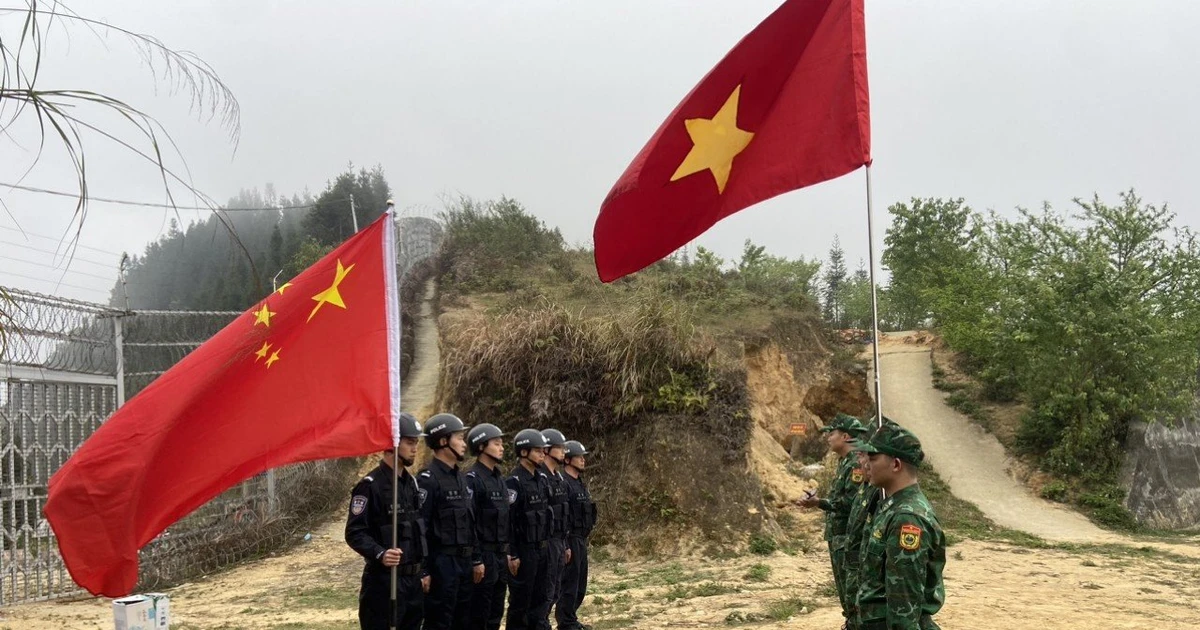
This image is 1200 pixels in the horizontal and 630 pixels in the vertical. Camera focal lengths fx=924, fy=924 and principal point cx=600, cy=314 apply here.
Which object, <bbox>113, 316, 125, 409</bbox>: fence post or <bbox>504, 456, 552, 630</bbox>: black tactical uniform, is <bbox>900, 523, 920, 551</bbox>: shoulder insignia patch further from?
<bbox>113, 316, 125, 409</bbox>: fence post

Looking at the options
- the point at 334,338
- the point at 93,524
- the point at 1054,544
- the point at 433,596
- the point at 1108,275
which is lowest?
the point at 1054,544

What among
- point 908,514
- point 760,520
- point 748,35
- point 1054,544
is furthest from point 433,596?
point 1054,544

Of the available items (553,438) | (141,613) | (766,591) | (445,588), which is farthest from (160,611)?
(766,591)

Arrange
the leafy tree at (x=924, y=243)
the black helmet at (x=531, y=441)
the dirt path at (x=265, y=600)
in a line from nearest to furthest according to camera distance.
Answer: the black helmet at (x=531, y=441)
the dirt path at (x=265, y=600)
the leafy tree at (x=924, y=243)

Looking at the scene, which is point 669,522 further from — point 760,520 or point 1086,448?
point 1086,448

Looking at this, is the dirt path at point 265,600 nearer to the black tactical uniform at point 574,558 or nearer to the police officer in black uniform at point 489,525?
the black tactical uniform at point 574,558

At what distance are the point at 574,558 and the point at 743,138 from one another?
500 cm

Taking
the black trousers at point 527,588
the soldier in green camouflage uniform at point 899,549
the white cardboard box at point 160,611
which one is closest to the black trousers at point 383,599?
the black trousers at point 527,588

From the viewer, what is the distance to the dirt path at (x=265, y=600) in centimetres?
947

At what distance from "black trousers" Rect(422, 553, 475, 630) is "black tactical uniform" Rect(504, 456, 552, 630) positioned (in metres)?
1.03

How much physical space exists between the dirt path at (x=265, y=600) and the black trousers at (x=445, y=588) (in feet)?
8.92

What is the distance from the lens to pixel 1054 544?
1462 centimetres

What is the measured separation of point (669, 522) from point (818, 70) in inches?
368

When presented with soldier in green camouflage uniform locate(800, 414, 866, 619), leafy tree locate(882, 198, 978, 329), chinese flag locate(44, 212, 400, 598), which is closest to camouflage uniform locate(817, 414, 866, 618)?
soldier in green camouflage uniform locate(800, 414, 866, 619)
